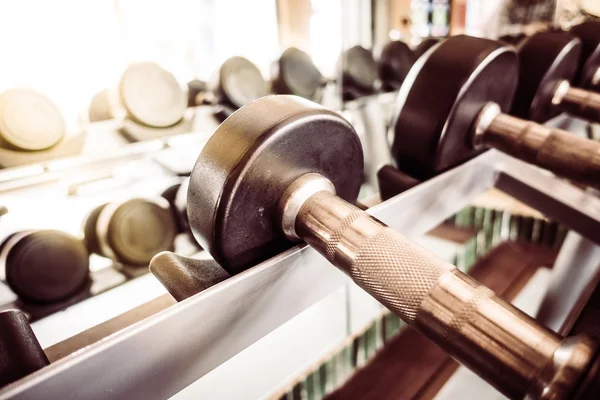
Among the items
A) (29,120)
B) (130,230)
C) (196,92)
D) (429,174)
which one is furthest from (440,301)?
(196,92)

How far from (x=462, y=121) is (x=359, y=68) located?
42.2 inches

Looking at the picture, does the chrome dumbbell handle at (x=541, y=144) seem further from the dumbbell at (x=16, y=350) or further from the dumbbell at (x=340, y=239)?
the dumbbell at (x=16, y=350)

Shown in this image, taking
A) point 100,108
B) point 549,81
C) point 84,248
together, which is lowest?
point 84,248

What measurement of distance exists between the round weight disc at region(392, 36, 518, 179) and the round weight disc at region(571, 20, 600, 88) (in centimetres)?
51

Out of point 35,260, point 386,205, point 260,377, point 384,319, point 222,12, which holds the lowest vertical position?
point 384,319

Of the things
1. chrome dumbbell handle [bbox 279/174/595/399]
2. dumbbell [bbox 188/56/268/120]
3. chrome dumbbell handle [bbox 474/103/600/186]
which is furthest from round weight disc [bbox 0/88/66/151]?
chrome dumbbell handle [bbox 474/103/600/186]

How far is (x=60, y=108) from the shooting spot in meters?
0.97

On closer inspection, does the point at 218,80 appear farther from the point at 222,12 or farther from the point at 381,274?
the point at 222,12

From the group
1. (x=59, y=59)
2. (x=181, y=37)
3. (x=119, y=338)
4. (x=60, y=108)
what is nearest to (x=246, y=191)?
(x=119, y=338)

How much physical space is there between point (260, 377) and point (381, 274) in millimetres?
643

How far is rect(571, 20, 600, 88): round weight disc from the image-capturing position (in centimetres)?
100

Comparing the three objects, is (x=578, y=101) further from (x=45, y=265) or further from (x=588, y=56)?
(x=45, y=265)

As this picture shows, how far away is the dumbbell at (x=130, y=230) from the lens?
0.94 m

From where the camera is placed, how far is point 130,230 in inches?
37.4
